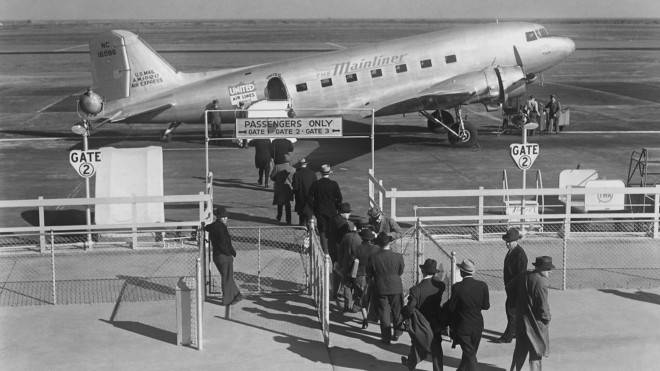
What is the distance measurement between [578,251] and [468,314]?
7.38 m

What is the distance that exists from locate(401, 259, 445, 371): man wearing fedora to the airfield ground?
2.42 ft

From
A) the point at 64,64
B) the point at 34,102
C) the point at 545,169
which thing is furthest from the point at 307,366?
the point at 64,64

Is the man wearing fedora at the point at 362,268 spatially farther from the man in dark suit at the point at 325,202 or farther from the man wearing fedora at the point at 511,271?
the man in dark suit at the point at 325,202

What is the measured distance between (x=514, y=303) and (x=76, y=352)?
620cm

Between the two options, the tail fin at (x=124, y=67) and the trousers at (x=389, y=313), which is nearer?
the trousers at (x=389, y=313)

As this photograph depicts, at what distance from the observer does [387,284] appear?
12930 millimetres

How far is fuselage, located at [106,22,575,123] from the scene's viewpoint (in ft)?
107

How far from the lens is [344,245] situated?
14180mm

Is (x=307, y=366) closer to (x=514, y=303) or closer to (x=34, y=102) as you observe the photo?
(x=514, y=303)

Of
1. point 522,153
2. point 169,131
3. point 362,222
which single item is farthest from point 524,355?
point 169,131

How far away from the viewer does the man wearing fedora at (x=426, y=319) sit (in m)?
11.7

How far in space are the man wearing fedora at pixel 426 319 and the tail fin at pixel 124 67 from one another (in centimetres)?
2263

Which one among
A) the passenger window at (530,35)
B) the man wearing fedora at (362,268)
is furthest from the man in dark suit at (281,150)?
the passenger window at (530,35)

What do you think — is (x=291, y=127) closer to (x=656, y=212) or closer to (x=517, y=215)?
(x=517, y=215)
